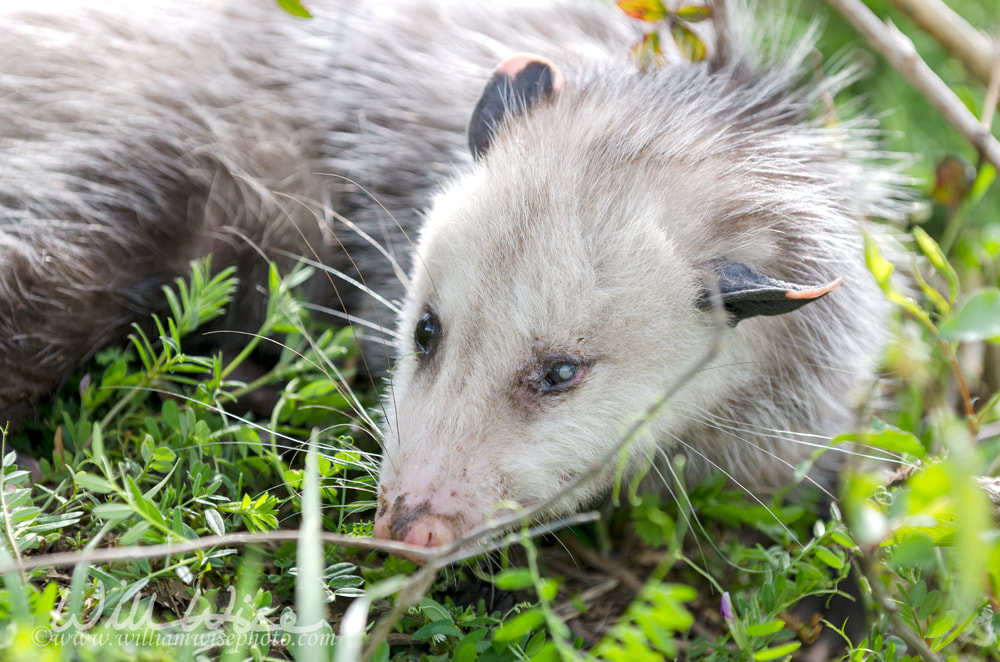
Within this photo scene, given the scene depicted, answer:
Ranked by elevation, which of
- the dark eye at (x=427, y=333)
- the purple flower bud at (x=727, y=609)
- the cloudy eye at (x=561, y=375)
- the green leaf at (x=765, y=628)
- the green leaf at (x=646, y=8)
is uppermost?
the green leaf at (x=646, y=8)

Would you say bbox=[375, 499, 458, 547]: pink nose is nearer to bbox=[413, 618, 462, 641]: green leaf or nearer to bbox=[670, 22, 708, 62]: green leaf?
bbox=[413, 618, 462, 641]: green leaf

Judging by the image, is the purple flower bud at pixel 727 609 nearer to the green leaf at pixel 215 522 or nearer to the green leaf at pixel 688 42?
the green leaf at pixel 215 522

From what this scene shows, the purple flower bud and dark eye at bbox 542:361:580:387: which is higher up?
dark eye at bbox 542:361:580:387

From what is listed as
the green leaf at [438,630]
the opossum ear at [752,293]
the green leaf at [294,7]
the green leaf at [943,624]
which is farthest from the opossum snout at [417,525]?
the green leaf at [294,7]

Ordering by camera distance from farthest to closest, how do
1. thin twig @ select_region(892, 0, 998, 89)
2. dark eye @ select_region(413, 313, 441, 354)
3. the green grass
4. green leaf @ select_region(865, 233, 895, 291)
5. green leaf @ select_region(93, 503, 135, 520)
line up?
thin twig @ select_region(892, 0, 998, 89)
dark eye @ select_region(413, 313, 441, 354)
green leaf @ select_region(865, 233, 895, 291)
green leaf @ select_region(93, 503, 135, 520)
the green grass

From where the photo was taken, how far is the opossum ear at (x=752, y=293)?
135cm

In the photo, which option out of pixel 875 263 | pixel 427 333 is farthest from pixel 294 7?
pixel 875 263

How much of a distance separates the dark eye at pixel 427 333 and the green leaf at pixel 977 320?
838 millimetres

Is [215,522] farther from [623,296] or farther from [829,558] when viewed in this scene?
[829,558]

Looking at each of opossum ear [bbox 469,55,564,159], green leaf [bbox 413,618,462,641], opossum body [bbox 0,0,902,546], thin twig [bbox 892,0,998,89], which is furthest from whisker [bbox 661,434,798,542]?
thin twig [bbox 892,0,998,89]

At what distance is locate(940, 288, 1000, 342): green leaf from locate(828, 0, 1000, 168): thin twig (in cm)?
89

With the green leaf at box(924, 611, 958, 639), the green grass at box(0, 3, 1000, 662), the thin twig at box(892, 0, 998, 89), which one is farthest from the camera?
the thin twig at box(892, 0, 998, 89)

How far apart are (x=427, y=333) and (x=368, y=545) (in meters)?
0.55

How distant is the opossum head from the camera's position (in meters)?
1.38
